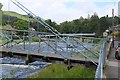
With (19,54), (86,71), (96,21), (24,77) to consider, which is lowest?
(24,77)

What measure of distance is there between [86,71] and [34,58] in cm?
222

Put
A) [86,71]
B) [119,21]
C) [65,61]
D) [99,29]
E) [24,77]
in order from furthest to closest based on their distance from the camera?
1. [119,21]
2. [99,29]
3. [24,77]
4. [86,71]
5. [65,61]

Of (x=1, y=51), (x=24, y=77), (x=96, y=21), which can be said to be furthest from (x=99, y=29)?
(x=1, y=51)

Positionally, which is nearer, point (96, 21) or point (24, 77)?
point (24, 77)

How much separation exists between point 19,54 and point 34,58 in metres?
0.73

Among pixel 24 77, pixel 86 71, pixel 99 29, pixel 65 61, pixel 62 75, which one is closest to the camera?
pixel 65 61

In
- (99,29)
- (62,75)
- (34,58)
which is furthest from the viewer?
(99,29)

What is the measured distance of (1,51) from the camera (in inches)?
410

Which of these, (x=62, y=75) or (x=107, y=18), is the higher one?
(x=107, y=18)

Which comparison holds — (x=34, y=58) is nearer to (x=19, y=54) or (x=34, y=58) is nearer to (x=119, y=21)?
(x=19, y=54)

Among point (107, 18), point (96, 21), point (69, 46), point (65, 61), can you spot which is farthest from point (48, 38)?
point (107, 18)

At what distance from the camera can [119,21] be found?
5759cm

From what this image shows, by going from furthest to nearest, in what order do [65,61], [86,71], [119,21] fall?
[119,21], [86,71], [65,61]

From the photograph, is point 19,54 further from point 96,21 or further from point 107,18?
point 107,18
